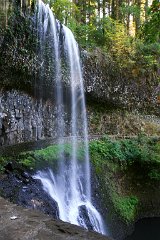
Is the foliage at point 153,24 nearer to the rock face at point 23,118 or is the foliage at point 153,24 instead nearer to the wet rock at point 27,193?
the wet rock at point 27,193

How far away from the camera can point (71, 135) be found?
12.6m

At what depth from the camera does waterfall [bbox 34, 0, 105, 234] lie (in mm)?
7023

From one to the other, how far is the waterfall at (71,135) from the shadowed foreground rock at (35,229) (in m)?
3.80

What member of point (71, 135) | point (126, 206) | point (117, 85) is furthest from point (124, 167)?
point (117, 85)

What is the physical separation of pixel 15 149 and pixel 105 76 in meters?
6.58

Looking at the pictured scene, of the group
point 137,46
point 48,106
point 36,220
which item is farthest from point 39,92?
point 36,220

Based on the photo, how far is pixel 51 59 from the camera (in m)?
10.6

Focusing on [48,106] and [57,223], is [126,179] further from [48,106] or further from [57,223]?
[57,223]

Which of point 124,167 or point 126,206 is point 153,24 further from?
point 124,167

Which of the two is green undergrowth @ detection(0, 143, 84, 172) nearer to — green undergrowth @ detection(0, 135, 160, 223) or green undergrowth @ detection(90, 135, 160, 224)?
green undergrowth @ detection(0, 135, 160, 223)

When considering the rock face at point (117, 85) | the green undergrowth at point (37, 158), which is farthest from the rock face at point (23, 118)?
the rock face at point (117, 85)

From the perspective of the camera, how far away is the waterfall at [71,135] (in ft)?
23.0

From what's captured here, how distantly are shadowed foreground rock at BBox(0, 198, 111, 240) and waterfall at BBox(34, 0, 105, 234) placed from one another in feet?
12.5

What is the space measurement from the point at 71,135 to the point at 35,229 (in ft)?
33.5
